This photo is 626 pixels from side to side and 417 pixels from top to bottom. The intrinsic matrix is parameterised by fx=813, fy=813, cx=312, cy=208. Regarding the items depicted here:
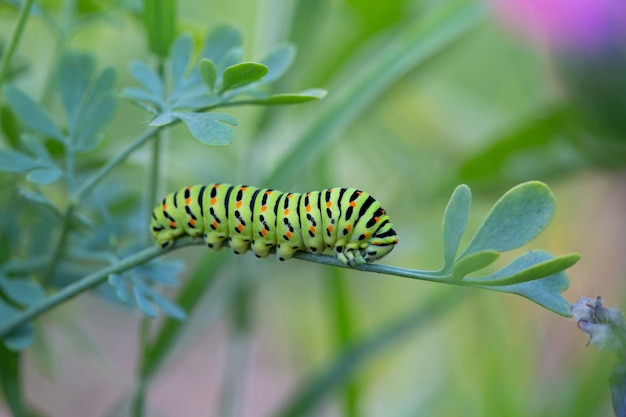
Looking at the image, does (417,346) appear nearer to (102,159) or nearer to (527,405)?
(527,405)

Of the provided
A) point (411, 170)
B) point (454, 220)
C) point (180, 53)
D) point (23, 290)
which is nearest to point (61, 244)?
point (23, 290)

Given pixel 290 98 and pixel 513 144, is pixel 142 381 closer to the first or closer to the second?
pixel 290 98

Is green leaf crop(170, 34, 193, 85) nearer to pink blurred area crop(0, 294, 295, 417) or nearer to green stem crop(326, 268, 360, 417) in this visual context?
green stem crop(326, 268, 360, 417)

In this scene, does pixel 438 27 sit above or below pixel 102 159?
above

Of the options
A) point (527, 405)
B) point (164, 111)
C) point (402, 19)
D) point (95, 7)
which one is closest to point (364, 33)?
point (402, 19)

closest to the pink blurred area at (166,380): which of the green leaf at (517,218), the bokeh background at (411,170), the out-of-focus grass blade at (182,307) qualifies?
the bokeh background at (411,170)

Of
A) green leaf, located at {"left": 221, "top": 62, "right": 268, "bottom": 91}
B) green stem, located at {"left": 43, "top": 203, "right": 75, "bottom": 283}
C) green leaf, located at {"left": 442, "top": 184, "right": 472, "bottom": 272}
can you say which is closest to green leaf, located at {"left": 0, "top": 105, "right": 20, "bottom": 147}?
green stem, located at {"left": 43, "top": 203, "right": 75, "bottom": 283}

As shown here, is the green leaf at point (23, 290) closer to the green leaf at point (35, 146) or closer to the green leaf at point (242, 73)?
the green leaf at point (35, 146)
